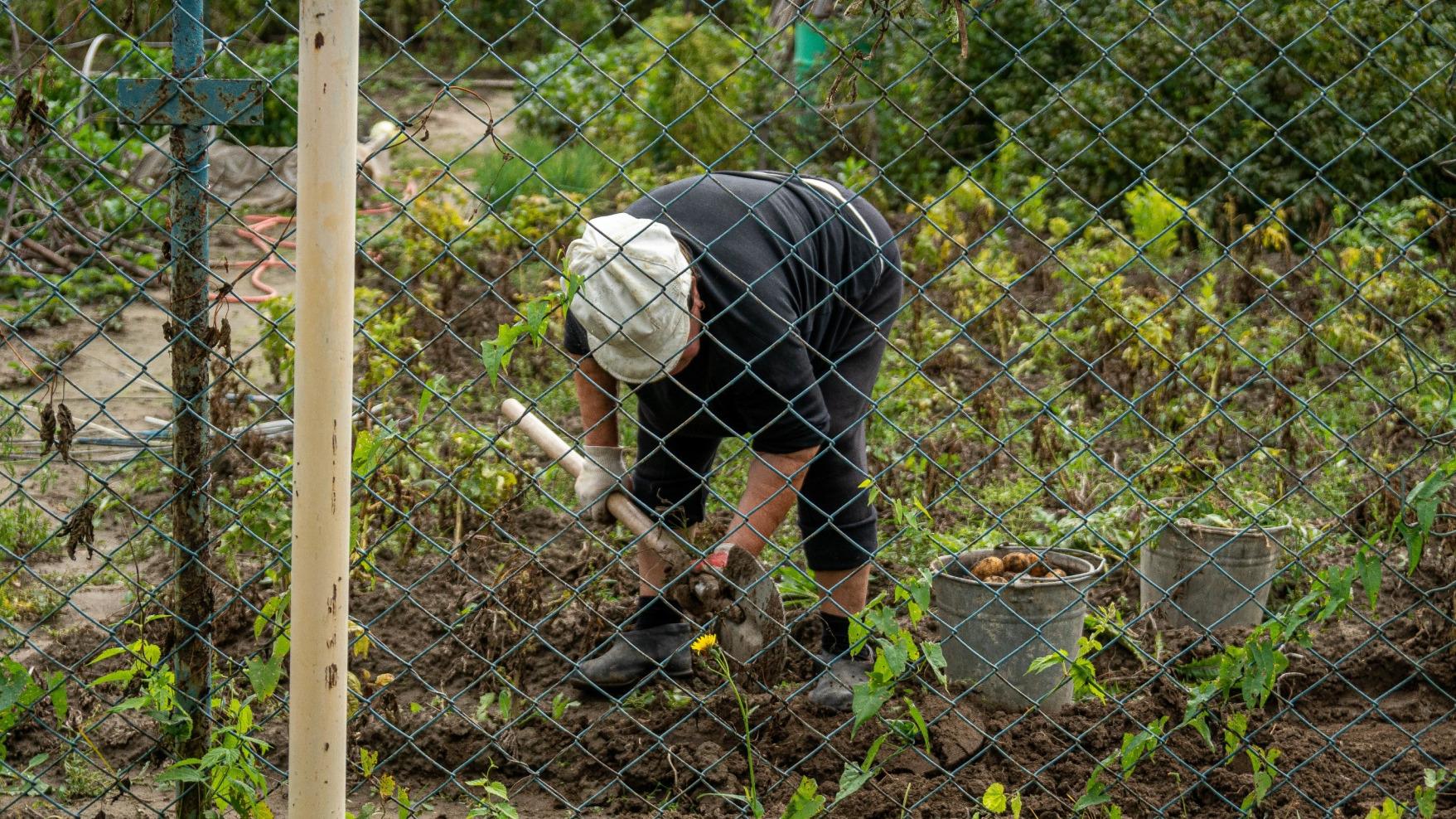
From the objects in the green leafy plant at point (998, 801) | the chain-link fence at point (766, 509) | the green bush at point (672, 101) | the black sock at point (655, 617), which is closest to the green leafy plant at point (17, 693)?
the chain-link fence at point (766, 509)

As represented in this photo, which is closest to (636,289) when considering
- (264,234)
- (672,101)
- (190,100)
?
(190,100)

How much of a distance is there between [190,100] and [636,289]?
0.87 m

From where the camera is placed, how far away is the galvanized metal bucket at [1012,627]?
116 inches

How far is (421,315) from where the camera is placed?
6.06 m

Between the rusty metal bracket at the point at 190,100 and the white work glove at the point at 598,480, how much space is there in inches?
49.1

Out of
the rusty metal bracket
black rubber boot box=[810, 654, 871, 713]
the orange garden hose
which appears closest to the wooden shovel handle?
black rubber boot box=[810, 654, 871, 713]

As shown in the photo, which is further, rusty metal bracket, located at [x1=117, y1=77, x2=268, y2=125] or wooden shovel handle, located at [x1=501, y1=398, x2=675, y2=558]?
wooden shovel handle, located at [x1=501, y1=398, x2=675, y2=558]

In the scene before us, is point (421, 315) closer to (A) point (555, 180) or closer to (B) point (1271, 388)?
(A) point (555, 180)

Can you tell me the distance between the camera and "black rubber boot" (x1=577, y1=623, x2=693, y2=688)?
3.15 meters

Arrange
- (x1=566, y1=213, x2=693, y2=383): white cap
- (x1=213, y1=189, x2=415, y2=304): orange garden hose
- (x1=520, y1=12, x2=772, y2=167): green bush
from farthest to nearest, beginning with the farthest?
1. (x1=520, y1=12, x2=772, y2=167): green bush
2. (x1=213, y1=189, x2=415, y2=304): orange garden hose
3. (x1=566, y1=213, x2=693, y2=383): white cap

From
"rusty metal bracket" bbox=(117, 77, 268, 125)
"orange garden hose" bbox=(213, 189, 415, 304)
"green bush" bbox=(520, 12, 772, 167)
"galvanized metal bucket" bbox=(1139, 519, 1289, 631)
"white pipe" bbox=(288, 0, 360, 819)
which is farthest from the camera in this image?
"green bush" bbox=(520, 12, 772, 167)

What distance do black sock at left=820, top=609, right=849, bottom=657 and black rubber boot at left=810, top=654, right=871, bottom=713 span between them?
2cm

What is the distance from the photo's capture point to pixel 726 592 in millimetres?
2783

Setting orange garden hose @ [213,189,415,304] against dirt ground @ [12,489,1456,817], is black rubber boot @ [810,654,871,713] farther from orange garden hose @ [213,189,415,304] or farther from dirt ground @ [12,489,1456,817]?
orange garden hose @ [213,189,415,304]
